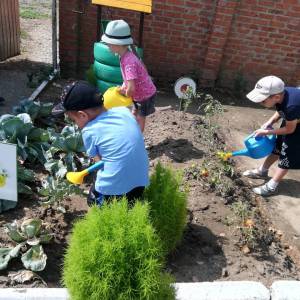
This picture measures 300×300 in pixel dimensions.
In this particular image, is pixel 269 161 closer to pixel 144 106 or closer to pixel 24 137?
pixel 144 106

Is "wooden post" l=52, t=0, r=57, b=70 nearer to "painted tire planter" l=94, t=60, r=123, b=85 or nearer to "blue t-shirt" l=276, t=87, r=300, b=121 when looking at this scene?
"painted tire planter" l=94, t=60, r=123, b=85

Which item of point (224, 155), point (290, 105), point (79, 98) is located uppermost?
point (79, 98)

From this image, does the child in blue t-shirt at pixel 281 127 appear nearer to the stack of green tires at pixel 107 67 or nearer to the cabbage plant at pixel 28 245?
the stack of green tires at pixel 107 67

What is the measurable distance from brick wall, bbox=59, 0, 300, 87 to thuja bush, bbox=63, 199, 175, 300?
4912 millimetres

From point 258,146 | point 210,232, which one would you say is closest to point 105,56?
point 258,146

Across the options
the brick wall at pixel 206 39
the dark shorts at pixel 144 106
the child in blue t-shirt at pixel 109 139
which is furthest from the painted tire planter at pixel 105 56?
the child in blue t-shirt at pixel 109 139

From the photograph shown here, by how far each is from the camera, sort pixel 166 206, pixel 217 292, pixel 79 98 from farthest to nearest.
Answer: pixel 166 206 → pixel 217 292 → pixel 79 98

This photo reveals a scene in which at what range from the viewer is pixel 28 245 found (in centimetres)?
321

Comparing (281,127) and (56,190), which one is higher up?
(281,127)

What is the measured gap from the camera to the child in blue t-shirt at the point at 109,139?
2.73 meters

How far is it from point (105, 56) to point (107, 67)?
0.15 m

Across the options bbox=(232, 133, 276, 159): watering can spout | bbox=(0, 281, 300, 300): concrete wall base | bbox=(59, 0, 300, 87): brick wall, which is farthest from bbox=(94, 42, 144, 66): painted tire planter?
bbox=(0, 281, 300, 300): concrete wall base

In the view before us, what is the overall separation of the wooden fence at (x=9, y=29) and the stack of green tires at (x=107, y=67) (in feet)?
8.87

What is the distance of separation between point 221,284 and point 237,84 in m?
4.71
